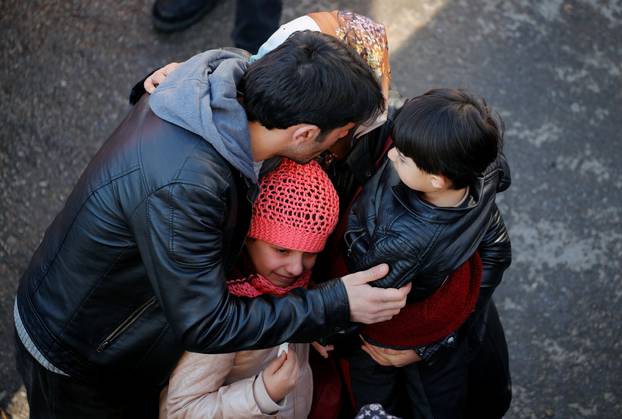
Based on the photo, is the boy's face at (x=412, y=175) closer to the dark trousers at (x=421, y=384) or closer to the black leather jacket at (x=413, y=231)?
the black leather jacket at (x=413, y=231)

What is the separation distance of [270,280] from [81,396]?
0.74 meters

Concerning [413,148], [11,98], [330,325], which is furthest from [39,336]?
[11,98]

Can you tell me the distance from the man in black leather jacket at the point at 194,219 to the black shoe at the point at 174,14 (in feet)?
7.87

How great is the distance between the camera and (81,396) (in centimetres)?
253

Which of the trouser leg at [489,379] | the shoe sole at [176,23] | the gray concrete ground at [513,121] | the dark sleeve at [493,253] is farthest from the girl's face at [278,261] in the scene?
the shoe sole at [176,23]

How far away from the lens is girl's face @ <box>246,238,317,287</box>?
7.72 ft

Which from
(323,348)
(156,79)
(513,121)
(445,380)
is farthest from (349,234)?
(513,121)

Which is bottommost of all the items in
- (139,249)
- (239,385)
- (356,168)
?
(239,385)

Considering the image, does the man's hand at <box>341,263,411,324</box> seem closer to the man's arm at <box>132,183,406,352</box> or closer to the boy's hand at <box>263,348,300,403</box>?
the man's arm at <box>132,183,406,352</box>

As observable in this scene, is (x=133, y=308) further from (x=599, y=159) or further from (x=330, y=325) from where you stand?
(x=599, y=159)

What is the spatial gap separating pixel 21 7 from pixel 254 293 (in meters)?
2.96

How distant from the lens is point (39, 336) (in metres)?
2.42

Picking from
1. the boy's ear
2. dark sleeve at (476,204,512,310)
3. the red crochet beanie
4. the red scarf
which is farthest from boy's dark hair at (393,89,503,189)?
the red scarf

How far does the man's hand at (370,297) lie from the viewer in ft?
7.23
